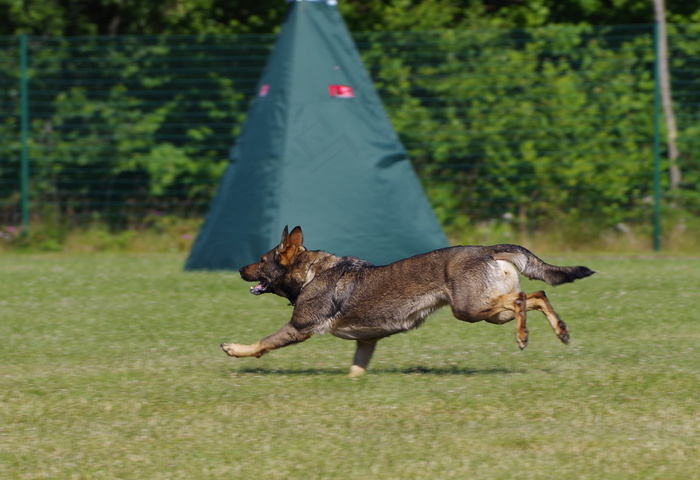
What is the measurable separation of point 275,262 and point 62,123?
9138mm

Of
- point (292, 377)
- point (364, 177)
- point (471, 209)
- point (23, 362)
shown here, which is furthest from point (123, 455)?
point (471, 209)

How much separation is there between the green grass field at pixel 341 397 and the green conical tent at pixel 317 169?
5.63ft

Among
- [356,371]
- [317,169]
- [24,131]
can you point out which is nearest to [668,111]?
[317,169]

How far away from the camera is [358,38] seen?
49.2 ft

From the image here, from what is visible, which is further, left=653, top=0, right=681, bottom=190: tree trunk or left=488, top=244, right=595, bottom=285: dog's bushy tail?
left=653, top=0, right=681, bottom=190: tree trunk

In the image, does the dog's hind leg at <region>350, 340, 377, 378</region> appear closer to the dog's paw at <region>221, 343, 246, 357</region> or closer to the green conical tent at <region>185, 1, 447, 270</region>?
the dog's paw at <region>221, 343, 246, 357</region>

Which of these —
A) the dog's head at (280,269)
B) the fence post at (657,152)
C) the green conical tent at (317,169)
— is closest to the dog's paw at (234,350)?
the dog's head at (280,269)

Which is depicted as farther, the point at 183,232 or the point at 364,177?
the point at 183,232

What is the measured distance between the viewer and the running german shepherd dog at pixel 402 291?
6.42 metres

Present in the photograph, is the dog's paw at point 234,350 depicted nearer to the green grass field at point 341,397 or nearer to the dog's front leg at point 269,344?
the dog's front leg at point 269,344

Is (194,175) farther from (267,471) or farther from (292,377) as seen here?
(267,471)

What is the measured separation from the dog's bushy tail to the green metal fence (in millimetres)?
8273

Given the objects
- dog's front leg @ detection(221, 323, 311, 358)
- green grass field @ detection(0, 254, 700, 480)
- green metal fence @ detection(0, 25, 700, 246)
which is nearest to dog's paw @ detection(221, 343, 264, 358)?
dog's front leg @ detection(221, 323, 311, 358)

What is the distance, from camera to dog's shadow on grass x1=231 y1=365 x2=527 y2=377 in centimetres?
685
